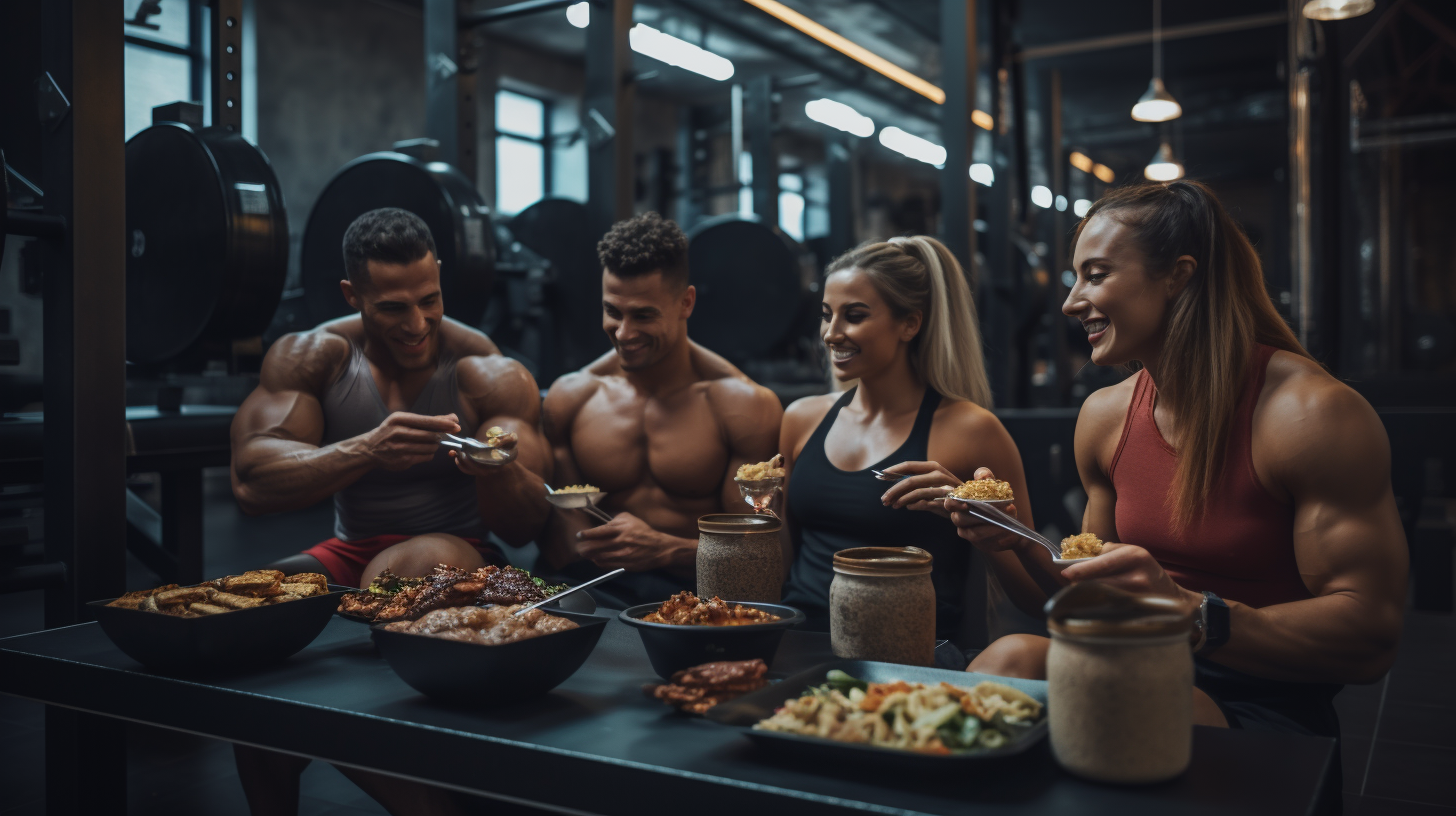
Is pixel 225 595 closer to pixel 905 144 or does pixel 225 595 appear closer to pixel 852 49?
pixel 852 49

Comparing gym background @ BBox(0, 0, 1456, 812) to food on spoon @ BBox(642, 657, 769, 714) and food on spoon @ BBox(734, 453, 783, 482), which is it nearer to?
food on spoon @ BBox(734, 453, 783, 482)

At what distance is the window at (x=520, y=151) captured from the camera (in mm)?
11102

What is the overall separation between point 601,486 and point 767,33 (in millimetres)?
8509

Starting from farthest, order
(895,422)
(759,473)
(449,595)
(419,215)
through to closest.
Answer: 1. (419,215)
2. (895,422)
3. (759,473)
4. (449,595)

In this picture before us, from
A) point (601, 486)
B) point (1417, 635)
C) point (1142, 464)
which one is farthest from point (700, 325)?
point (1142, 464)

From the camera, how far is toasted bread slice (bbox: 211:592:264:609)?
1.33 metres

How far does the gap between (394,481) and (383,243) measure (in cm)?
59

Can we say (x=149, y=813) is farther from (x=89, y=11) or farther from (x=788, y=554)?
(x=89, y=11)

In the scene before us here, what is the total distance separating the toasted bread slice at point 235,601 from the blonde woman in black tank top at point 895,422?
1048 millimetres

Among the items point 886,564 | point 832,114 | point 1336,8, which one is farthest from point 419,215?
point 832,114

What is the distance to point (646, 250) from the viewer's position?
247 cm

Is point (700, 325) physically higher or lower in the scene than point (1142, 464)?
higher

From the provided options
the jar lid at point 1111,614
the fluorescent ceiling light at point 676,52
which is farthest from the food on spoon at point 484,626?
the fluorescent ceiling light at point 676,52

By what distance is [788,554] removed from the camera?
2.16 metres
